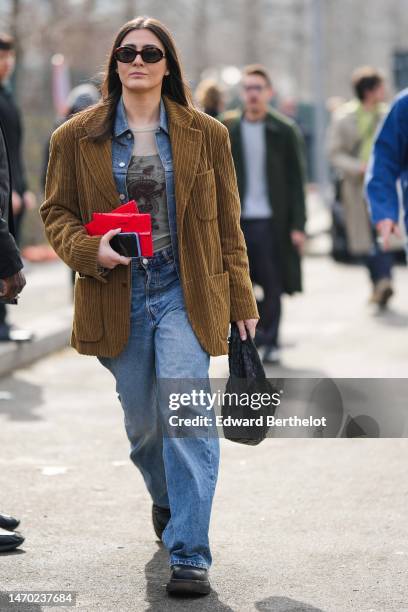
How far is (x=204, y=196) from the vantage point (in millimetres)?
4953

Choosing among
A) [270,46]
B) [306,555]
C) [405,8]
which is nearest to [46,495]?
[306,555]

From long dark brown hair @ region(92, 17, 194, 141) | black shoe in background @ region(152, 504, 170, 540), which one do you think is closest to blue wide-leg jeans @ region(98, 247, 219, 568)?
black shoe in background @ region(152, 504, 170, 540)

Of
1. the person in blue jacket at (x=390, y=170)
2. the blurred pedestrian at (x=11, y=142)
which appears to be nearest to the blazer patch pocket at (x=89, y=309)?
the person in blue jacket at (x=390, y=170)

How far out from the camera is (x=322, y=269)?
17656mm

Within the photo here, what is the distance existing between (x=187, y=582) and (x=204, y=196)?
126 centimetres

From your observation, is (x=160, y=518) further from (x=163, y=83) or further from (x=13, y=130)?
(x=13, y=130)

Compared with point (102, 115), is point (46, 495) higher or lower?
lower

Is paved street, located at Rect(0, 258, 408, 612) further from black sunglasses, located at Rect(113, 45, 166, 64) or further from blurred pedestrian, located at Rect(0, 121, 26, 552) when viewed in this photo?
black sunglasses, located at Rect(113, 45, 166, 64)

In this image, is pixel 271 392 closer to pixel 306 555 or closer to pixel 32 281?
pixel 306 555

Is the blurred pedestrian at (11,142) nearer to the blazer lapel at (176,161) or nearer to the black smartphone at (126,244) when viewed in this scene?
the blazer lapel at (176,161)

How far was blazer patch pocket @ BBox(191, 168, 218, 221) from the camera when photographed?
4.94 meters

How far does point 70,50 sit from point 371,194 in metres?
33.2

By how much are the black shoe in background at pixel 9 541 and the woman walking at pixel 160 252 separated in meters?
0.69

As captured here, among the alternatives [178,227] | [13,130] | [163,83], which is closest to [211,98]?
[13,130]
